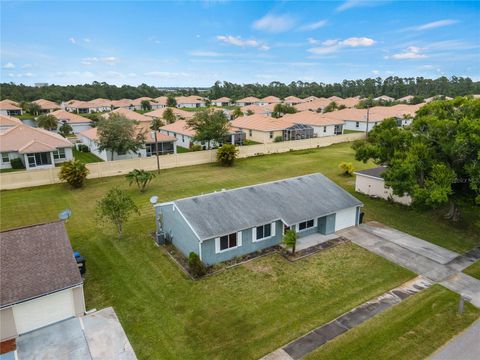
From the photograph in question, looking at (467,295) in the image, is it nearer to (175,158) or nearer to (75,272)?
(75,272)

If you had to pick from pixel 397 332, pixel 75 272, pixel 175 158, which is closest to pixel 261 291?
pixel 397 332

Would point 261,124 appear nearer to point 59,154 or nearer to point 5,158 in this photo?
point 59,154

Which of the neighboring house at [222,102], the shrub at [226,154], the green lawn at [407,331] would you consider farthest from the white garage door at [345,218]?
the neighboring house at [222,102]

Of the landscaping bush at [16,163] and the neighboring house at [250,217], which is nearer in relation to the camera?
the neighboring house at [250,217]

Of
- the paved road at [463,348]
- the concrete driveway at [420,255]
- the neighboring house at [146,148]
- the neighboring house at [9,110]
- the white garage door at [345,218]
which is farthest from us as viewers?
the neighboring house at [9,110]

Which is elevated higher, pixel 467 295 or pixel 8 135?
pixel 8 135

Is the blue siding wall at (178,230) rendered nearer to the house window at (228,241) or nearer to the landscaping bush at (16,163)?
the house window at (228,241)

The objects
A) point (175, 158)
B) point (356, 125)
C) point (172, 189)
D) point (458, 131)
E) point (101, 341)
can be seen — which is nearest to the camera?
point (101, 341)
